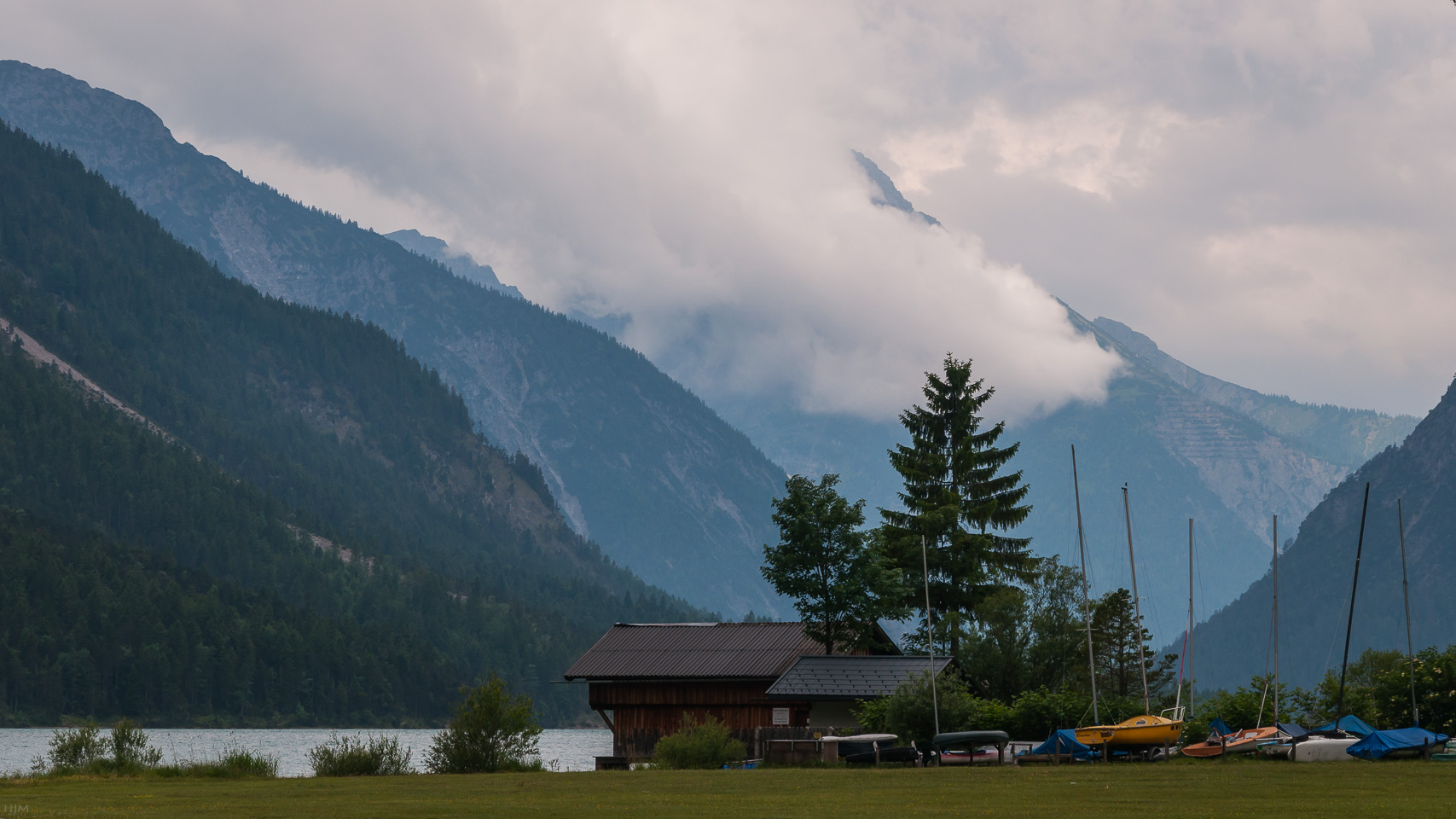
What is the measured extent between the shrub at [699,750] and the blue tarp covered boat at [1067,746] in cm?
1006

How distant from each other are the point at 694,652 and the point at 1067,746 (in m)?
21.4

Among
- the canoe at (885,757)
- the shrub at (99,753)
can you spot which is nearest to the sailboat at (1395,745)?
the canoe at (885,757)

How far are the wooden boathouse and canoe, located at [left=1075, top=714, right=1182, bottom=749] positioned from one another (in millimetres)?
13768

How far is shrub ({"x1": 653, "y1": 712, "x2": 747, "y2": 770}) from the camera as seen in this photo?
4609 centimetres

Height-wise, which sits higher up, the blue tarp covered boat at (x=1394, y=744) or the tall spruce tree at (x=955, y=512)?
the tall spruce tree at (x=955, y=512)

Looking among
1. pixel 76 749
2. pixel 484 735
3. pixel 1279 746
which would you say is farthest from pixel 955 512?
pixel 76 749

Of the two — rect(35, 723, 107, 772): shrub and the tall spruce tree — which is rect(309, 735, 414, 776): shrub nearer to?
rect(35, 723, 107, 772): shrub

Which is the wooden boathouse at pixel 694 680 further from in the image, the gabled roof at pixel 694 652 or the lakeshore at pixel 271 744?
the lakeshore at pixel 271 744

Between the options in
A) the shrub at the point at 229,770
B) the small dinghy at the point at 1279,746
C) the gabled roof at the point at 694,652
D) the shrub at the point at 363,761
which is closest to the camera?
the small dinghy at the point at 1279,746

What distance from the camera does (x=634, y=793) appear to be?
32094mm

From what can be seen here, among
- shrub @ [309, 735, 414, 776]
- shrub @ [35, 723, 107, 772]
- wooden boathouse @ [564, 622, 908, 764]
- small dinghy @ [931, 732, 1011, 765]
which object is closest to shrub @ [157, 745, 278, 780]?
shrub @ [309, 735, 414, 776]

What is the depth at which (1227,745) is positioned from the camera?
42000mm

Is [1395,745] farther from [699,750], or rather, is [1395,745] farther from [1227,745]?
[699,750]

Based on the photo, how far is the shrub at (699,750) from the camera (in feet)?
151
